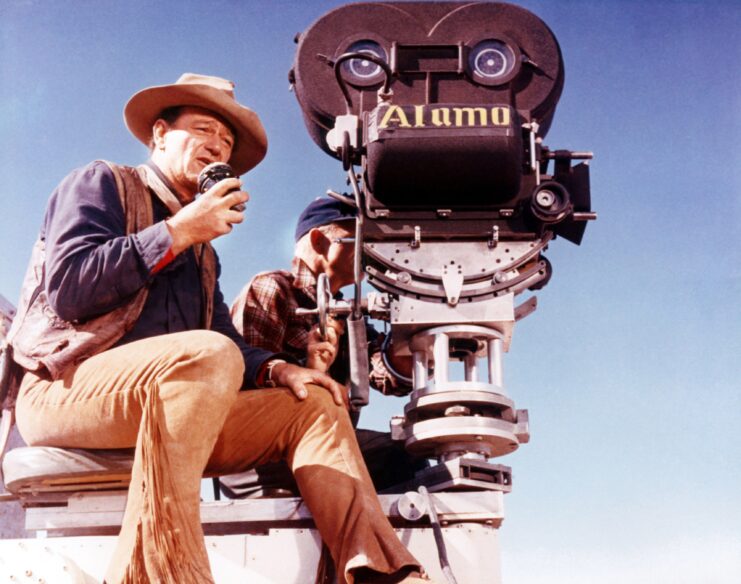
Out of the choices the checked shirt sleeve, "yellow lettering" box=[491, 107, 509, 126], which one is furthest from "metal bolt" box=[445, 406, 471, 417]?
"yellow lettering" box=[491, 107, 509, 126]

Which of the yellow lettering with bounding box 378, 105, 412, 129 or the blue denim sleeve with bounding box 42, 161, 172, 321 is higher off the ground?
the yellow lettering with bounding box 378, 105, 412, 129

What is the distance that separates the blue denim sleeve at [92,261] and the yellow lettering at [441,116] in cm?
89

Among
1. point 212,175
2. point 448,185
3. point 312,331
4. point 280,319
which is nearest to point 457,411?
point 312,331

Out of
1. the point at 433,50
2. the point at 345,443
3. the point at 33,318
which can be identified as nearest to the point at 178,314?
the point at 33,318

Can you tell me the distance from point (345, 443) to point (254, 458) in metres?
0.30

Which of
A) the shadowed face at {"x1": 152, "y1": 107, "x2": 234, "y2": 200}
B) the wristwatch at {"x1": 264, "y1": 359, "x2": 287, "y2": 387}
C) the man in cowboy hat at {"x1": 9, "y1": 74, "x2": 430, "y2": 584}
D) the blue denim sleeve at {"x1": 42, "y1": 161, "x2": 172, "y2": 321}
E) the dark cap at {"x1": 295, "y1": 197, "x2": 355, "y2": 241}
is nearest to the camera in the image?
the man in cowboy hat at {"x1": 9, "y1": 74, "x2": 430, "y2": 584}

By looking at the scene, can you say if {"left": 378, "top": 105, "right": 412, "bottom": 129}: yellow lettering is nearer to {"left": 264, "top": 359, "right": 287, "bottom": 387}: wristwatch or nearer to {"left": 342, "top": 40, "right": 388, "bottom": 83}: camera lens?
{"left": 342, "top": 40, "right": 388, "bottom": 83}: camera lens

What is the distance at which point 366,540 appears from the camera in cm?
230

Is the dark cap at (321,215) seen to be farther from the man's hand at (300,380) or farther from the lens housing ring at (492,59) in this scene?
the man's hand at (300,380)

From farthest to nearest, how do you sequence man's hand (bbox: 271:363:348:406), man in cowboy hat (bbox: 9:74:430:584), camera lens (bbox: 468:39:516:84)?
camera lens (bbox: 468:39:516:84)
man's hand (bbox: 271:363:348:406)
man in cowboy hat (bbox: 9:74:430:584)

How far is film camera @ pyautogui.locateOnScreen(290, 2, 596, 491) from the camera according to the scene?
2.87 metres

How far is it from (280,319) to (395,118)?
0.86m

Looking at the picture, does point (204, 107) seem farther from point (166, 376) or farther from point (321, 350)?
point (166, 376)

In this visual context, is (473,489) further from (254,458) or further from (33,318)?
(33,318)
